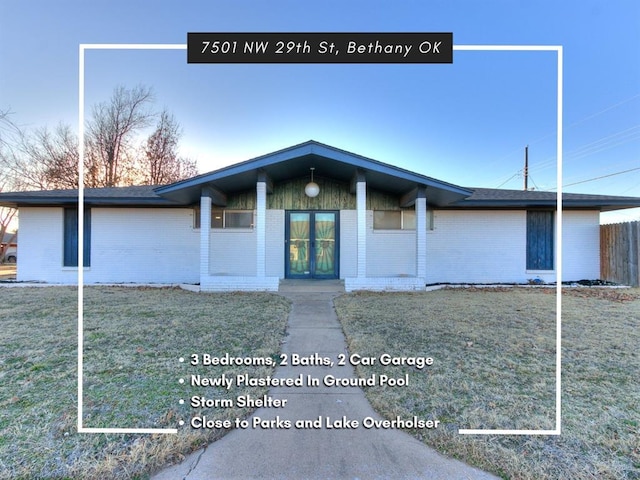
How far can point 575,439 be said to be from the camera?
83.9 inches

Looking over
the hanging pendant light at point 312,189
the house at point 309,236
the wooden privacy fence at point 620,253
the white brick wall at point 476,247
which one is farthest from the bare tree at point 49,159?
the wooden privacy fence at point 620,253

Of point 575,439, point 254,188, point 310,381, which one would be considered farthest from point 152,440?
point 254,188

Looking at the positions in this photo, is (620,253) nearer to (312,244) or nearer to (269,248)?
(312,244)

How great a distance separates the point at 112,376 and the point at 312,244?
22.5ft

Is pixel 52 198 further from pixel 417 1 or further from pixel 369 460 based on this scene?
pixel 369 460

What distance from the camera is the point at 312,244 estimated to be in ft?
Answer: 31.3

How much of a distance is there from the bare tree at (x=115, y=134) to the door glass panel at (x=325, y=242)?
53.4 ft

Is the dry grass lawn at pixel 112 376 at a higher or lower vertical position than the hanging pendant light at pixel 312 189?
lower

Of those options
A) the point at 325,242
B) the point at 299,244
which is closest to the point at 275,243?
the point at 299,244

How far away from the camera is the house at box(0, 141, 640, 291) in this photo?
9.48 m

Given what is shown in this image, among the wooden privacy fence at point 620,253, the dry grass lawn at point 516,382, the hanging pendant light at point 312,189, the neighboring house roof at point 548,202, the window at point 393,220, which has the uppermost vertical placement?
the hanging pendant light at point 312,189

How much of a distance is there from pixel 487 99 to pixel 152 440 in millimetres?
10049

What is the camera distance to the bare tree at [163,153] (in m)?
21.4

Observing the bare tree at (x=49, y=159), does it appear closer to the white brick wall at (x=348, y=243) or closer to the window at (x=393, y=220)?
the white brick wall at (x=348, y=243)
